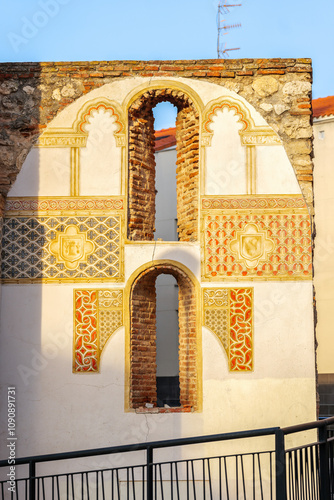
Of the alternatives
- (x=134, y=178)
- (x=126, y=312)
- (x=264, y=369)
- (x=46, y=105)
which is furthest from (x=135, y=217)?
(x=264, y=369)

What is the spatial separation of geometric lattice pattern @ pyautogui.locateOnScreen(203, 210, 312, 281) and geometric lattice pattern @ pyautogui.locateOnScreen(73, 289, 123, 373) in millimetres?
1295

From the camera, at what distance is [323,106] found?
2284 centimetres

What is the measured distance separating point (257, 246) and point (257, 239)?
0.09 m

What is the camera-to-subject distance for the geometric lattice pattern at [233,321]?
33.4 ft

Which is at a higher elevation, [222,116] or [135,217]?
[222,116]

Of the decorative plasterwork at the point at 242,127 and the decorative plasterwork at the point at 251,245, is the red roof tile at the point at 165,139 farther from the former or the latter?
the decorative plasterwork at the point at 251,245

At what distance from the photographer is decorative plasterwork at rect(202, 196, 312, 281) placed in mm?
10344

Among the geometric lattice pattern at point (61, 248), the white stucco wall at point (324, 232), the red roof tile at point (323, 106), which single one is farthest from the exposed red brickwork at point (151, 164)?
the red roof tile at point (323, 106)

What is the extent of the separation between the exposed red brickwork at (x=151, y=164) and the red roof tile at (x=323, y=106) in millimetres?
11787

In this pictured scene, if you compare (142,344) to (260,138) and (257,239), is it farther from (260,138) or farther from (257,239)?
(260,138)

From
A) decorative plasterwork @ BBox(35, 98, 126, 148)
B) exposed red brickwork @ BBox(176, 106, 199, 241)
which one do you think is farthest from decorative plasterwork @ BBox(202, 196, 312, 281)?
decorative plasterwork @ BBox(35, 98, 126, 148)

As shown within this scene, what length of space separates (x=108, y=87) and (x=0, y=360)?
3.98 metres

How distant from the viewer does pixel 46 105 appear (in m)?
10.8

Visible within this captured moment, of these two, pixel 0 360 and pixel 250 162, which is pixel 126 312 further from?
pixel 250 162
